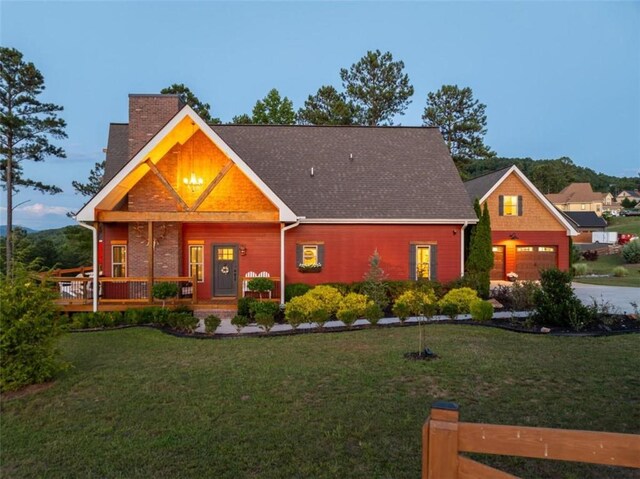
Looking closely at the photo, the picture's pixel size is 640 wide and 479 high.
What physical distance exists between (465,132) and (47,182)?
3281 centimetres

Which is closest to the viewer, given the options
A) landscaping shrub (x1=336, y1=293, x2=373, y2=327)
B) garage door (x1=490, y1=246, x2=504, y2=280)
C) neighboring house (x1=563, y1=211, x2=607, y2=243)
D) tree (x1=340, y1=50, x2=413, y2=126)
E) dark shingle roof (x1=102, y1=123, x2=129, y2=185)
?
landscaping shrub (x1=336, y1=293, x2=373, y2=327)

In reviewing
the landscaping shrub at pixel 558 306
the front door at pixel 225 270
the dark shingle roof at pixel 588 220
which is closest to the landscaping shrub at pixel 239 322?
the front door at pixel 225 270

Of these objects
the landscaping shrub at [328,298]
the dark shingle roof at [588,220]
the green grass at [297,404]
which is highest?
the dark shingle roof at [588,220]

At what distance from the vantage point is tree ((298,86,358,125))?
3559 centimetres

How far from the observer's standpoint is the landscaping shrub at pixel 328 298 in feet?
41.3

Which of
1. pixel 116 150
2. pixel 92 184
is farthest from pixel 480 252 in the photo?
pixel 92 184

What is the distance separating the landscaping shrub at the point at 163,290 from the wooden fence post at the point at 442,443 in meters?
12.2

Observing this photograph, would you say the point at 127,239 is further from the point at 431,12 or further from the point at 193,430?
the point at 431,12

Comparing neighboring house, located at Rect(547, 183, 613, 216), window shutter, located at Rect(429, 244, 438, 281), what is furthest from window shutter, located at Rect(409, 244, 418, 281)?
neighboring house, located at Rect(547, 183, 613, 216)

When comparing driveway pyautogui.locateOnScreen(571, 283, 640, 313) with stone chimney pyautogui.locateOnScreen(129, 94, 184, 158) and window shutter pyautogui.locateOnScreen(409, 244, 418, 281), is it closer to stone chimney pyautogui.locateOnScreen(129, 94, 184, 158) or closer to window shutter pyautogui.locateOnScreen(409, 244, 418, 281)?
window shutter pyautogui.locateOnScreen(409, 244, 418, 281)

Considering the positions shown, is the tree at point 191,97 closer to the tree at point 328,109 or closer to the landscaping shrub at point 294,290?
the tree at point 328,109

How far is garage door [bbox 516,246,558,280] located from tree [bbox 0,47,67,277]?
29.4 meters

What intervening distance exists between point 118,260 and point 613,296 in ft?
63.7

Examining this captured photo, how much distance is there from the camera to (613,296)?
57.7 feet
